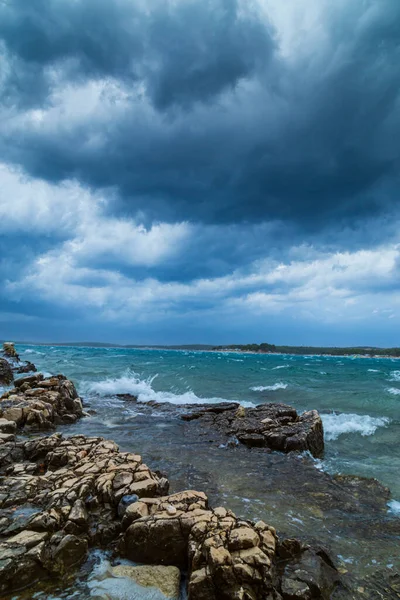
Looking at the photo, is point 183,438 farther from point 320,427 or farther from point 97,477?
point 97,477

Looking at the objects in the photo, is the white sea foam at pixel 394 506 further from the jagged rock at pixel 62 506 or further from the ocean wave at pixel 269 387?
the ocean wave at pixel 269 387

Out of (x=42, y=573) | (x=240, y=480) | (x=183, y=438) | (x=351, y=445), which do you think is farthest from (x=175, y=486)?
(x=351, y=445)

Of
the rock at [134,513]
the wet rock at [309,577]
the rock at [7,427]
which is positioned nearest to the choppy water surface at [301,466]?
the wet rock at [309,577]

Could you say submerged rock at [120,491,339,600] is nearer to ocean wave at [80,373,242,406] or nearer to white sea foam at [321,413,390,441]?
white sea foam at [321,413,390,441]

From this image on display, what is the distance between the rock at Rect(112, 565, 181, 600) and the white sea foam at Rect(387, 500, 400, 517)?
6197mm

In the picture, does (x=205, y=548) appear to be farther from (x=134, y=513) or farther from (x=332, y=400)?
(x=332, y=400)

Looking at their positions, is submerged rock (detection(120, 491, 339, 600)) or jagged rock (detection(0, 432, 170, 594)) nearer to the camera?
submerged rock (detection(120, 491, 339, 600))

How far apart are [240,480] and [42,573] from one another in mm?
6051

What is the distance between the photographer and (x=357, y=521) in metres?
7.85

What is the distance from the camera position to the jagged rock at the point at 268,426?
44.4ft

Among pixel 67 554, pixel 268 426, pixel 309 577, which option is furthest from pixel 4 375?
pixel 309 577

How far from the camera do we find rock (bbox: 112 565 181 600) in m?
5.09

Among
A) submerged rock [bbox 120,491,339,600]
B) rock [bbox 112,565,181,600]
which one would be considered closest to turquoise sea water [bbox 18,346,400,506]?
submerged rock [bbox 120,491,339,600]

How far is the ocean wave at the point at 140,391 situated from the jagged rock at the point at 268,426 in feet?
19.9
